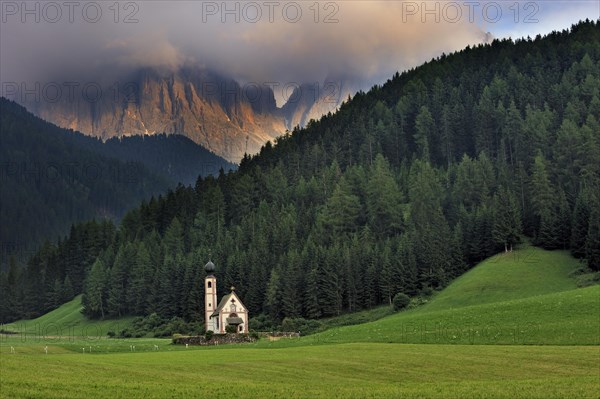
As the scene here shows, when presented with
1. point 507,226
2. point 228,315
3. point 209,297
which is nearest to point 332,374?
point 228,315

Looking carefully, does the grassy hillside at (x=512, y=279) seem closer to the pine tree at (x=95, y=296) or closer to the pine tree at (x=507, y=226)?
the pine tree at (x=507, y=226)

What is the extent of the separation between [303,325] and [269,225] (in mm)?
47173

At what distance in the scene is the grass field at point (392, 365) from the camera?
3884cm

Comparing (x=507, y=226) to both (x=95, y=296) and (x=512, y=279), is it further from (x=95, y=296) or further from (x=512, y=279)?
(x=95, y=296)

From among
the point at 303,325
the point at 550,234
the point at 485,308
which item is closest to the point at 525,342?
the point at 485,308

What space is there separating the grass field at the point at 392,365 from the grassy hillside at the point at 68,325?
5877 centimetres

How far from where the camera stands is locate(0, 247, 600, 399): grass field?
38.8 metres

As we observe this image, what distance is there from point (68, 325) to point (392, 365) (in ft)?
389

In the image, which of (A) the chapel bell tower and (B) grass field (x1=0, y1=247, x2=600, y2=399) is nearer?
(B) grass field (x1=0, y1=247, x2=600, y2=399)

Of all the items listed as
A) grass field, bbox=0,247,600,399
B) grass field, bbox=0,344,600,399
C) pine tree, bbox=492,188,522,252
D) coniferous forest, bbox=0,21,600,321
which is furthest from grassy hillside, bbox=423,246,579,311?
grass field, bbox=0,344,600,399

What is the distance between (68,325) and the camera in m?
157

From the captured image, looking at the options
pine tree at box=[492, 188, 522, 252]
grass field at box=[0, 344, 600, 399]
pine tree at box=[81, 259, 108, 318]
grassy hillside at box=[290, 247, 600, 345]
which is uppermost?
pine tree at box=[492, 188, 522, 252]

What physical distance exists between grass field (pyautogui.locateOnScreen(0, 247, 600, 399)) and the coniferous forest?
36.3m

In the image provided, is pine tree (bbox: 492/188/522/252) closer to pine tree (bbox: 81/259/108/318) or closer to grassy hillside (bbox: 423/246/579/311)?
grassy hillside (bbox: 423/246/579/311)
